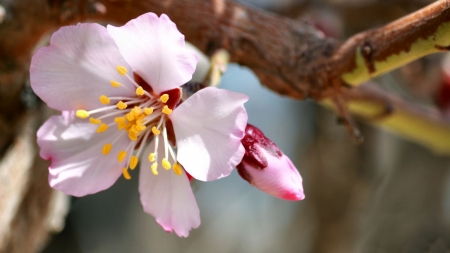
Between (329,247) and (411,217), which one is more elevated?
(411,217)

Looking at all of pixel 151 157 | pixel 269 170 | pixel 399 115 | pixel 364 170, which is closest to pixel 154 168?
pixel 151 157

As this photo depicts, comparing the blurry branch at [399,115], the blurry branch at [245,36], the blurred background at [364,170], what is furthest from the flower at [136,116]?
the blurred background at [364,170]

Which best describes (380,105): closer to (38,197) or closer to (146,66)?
(146,66)

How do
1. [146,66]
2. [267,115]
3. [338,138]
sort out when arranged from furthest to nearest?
1. [267,115]
2. [338,138]
3. [146,66]

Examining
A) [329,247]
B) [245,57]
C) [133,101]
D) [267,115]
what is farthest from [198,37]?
[267,115]

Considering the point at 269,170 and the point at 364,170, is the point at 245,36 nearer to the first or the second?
the point at 269,170

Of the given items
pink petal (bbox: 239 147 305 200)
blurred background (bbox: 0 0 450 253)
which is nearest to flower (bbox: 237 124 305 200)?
pink petal (bbox: 239 147 305 200)

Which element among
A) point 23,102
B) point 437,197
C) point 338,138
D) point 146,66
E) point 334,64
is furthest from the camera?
point 338,138
